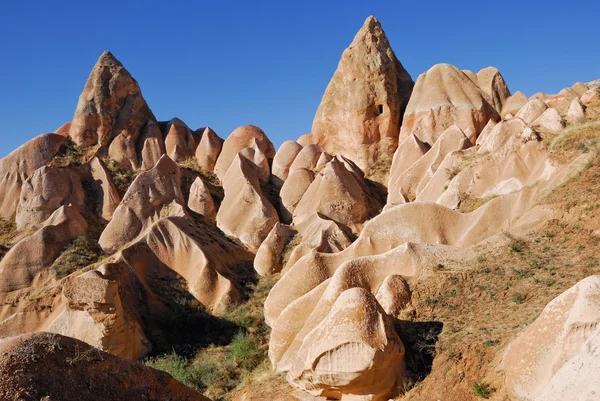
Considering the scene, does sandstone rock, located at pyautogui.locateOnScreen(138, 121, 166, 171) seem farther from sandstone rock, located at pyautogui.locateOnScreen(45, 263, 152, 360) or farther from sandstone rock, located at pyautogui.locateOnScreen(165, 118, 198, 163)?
sandstone rock, located at pyautogui.locateOnScreen(45, 263, 152, 360)

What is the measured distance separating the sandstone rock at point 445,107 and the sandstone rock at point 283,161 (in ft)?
17.2

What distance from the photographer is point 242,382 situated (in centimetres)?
1190

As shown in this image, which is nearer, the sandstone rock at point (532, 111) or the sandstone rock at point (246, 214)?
the sandstone rock at point (532, 111)

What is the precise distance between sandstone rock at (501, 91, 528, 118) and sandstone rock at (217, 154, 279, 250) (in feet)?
37.1

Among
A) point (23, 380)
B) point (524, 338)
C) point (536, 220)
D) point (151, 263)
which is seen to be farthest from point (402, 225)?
point (23, 380)

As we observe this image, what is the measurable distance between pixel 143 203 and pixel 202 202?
2.48 metres

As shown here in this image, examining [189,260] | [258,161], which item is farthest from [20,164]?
[189,260]

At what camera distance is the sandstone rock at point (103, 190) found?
26572 mm

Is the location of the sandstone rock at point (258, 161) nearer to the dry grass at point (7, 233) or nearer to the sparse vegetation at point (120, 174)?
the sparse vegetation at point (120, 174)

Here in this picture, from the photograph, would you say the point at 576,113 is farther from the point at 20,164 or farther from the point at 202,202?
the point at 20,164

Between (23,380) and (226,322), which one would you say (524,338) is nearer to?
(23,380)

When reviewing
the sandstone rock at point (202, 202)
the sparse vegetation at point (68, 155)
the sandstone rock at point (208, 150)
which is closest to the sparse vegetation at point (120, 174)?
the sparse vegetation at point (68, 155)

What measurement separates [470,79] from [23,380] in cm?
2609

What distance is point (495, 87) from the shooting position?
27.1 metres
